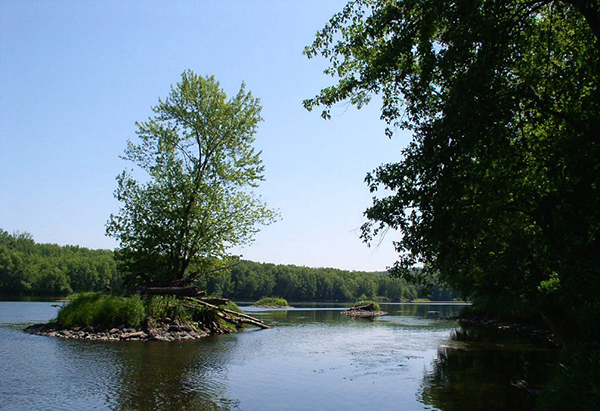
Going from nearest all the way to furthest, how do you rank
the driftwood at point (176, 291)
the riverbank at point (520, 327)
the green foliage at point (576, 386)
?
the green foliage at point (576, 386)
the riverbank at point (520, 327)
the driftwood at point (176, 291)

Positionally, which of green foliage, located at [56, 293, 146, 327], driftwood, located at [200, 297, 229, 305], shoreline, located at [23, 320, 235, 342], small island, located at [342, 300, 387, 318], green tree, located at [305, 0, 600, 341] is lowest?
small island, located at [342, 300, 387, 318]

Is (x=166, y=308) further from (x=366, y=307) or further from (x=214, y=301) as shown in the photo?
(x=366, y=307)

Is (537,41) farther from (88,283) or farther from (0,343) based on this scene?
(88,283)

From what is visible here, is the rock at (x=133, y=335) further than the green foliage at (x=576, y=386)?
Yes

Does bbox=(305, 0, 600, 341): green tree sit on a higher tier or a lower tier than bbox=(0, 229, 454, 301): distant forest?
higher

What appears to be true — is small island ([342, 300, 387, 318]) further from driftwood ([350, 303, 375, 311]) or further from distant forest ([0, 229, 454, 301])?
distant forest ([0, 229, 454, 301])

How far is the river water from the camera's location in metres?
13.0

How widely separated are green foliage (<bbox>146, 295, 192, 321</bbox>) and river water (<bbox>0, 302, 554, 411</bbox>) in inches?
163

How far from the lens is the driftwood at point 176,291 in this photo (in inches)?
1233

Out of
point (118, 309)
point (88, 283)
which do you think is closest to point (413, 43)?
point (118, 309)

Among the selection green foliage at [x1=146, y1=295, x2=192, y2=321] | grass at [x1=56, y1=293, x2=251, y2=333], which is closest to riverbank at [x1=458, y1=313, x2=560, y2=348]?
green foliage at [x1=146, y1=295, x2=192, y2=321]

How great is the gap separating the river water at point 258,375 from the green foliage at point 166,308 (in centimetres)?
414

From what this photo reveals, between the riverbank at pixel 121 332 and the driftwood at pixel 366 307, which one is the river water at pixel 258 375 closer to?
the riverbank at pixel 121 332

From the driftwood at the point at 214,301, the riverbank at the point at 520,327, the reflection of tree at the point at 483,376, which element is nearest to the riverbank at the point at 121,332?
the driftwood at the point at 214,301
